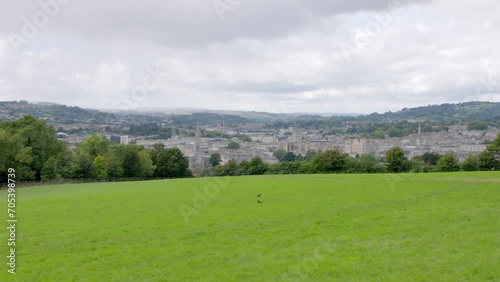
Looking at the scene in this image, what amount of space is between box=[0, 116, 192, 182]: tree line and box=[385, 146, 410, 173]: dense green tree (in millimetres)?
40606

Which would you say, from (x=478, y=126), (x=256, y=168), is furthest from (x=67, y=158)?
(x=478, y=126)

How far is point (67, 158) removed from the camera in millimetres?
71125

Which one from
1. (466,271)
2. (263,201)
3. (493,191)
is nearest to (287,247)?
(466,271)

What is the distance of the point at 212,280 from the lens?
11398 mm

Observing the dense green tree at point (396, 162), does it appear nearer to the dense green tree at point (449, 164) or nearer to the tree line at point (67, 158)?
the dense green tree at point (449, 164)

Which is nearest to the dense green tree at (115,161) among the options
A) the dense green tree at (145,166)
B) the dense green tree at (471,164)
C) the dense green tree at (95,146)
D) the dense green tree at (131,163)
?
the dense green tree at (131,163)

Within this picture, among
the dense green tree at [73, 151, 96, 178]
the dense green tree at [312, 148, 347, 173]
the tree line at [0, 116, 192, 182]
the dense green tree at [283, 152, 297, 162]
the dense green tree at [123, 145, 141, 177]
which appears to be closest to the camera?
the tree line at [0, 116, 192, 182]

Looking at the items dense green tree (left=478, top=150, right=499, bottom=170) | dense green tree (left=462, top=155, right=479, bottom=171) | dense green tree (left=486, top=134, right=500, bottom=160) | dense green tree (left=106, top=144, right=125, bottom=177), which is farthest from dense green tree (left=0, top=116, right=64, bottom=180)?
dense green tree (left=486, top=134, right=500, bottom=160)

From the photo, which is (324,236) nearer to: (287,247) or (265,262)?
(287,247)

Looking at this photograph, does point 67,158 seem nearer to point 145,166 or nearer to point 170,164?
point 145,166

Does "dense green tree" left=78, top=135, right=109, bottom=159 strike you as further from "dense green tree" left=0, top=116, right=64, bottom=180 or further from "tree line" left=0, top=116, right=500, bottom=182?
"dense green tree" left=0, top=116, right=64, bottom=180

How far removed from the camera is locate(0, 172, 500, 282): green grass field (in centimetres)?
1180

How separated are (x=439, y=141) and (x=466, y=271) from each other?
13578cm

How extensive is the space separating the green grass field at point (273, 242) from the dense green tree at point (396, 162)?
46.3 metres
